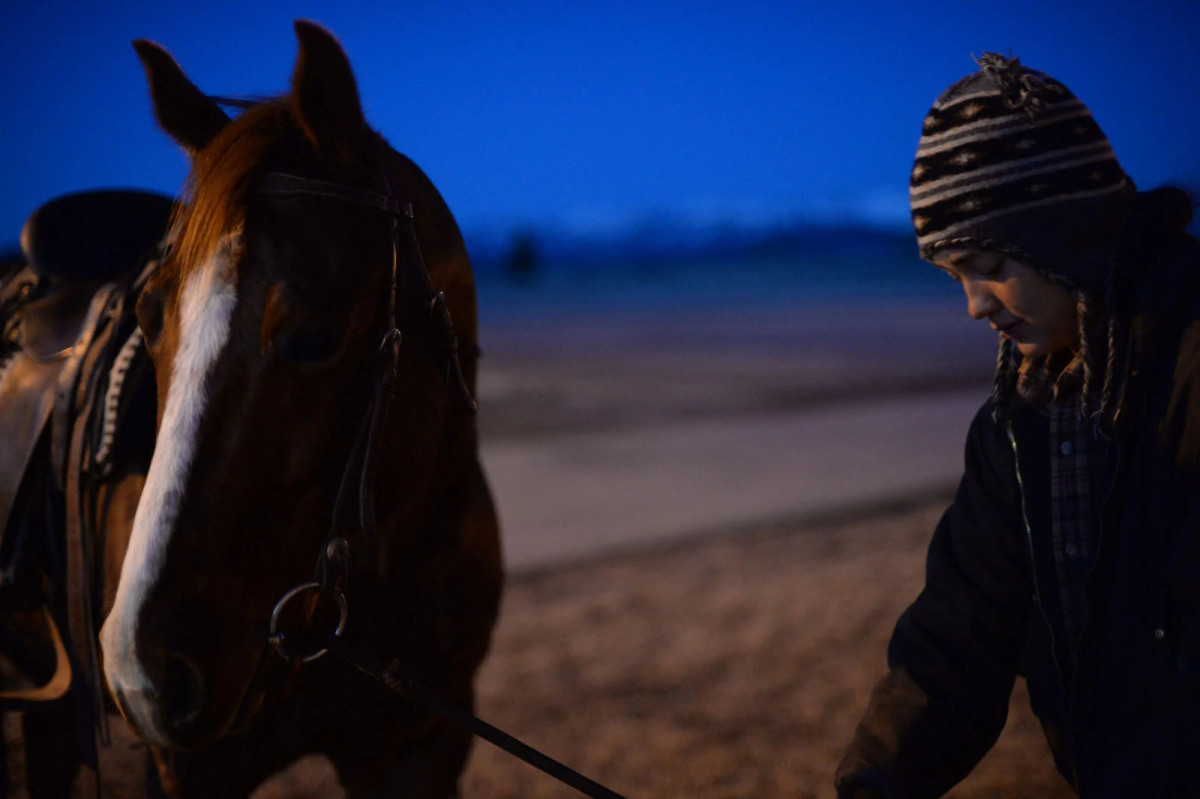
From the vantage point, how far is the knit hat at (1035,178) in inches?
51.1

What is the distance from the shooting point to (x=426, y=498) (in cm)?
187

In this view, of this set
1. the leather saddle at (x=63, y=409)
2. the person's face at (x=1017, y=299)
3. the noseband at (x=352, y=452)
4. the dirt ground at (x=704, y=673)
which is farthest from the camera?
the dirt ground at (x=704, y=673)

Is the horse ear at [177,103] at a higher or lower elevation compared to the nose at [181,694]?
higher

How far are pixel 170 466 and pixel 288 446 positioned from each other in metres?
0.18

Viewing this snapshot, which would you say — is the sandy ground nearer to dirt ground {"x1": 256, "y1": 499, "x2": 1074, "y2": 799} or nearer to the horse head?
dirt ground {"x1": 256, "y1": 499, "x2": 1074, "y2": 799}

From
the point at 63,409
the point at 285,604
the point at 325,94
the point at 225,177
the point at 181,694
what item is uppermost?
the point at 325,94

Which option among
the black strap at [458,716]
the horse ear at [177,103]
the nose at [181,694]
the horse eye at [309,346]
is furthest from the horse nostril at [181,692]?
the horse ear at [177,103]

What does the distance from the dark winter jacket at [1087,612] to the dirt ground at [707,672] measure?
6.76ft

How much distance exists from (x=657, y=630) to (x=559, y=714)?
1.11m

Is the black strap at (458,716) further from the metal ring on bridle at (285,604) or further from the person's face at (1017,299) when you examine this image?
the person's face at (1017,299)

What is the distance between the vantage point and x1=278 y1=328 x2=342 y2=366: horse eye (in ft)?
4.54

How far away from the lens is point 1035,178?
51.2 inches

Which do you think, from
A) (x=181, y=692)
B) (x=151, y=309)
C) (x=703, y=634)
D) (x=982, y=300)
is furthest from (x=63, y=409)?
(x=703, y=634)

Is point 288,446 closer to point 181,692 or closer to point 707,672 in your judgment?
point 181,692
